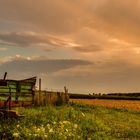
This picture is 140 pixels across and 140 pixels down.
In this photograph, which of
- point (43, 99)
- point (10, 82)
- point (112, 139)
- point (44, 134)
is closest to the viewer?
point (44, 134)

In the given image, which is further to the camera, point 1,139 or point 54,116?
point 54,116

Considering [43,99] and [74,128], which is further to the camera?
[43,99]

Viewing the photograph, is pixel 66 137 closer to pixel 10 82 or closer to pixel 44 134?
pixel 44 134

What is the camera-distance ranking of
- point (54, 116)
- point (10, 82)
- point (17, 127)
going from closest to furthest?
1. point (17, 127)
2. point (54, 116)
3. point (10, 82)

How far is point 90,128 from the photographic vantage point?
65.6ft

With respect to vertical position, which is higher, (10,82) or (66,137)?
(10,82)

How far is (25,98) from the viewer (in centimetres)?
3928

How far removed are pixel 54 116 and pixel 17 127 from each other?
15.5ft

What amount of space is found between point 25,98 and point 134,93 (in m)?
55.7

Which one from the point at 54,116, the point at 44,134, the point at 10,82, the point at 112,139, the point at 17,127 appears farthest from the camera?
the point at 10,82

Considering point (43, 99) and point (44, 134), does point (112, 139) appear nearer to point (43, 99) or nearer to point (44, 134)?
point (44, 134)

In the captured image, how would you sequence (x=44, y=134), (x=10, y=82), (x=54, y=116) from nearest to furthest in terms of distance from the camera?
(x=44, y=134), (x=54, y=116), (x=10, y=82)

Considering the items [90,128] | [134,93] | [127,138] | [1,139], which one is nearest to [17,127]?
[1,139]

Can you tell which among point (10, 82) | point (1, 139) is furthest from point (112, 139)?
point (10, 82)
